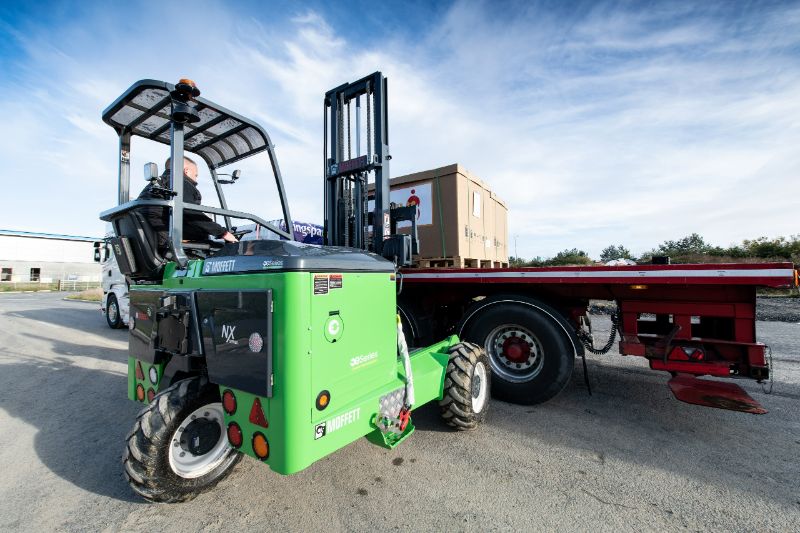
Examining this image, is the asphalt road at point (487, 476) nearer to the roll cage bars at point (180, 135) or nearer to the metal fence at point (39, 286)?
the roll cage bars at point (180, 135)

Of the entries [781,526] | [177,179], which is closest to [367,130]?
[177,179]

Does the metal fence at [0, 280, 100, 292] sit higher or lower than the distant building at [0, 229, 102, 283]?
lower


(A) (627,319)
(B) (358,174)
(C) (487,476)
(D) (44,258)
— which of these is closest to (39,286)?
(D) (44,258)

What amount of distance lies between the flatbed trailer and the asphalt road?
378mm

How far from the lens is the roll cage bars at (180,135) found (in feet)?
8.61

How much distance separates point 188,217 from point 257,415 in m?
1.75

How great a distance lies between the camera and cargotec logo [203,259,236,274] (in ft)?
7.63

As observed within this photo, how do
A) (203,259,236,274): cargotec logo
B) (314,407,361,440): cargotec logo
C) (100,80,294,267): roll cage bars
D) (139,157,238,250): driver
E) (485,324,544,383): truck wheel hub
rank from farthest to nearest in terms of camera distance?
(485,324,544,383): truck wheel hub, (139,157,238,250): driver, (100,80,294,267): roll cage bars, (203,259,236,274): cargotec logo, (314,407,361,440): cargotec logo

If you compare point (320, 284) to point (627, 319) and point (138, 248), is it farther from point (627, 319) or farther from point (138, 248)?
point (627, 319)

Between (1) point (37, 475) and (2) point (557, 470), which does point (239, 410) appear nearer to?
(1) point (37, 475)

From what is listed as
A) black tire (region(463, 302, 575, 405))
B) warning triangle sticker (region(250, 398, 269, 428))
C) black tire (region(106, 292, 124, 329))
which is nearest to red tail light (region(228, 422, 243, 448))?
warning triangle sticker (region(250, 398, 269, 428))

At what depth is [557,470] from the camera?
277cm

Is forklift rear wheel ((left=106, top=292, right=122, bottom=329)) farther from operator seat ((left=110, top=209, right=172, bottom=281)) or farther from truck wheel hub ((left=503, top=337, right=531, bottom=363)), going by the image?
truck wheel hub ((left=503, top=337, right=531, bottom=363))

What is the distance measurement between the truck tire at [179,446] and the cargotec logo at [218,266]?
2.26 feet
